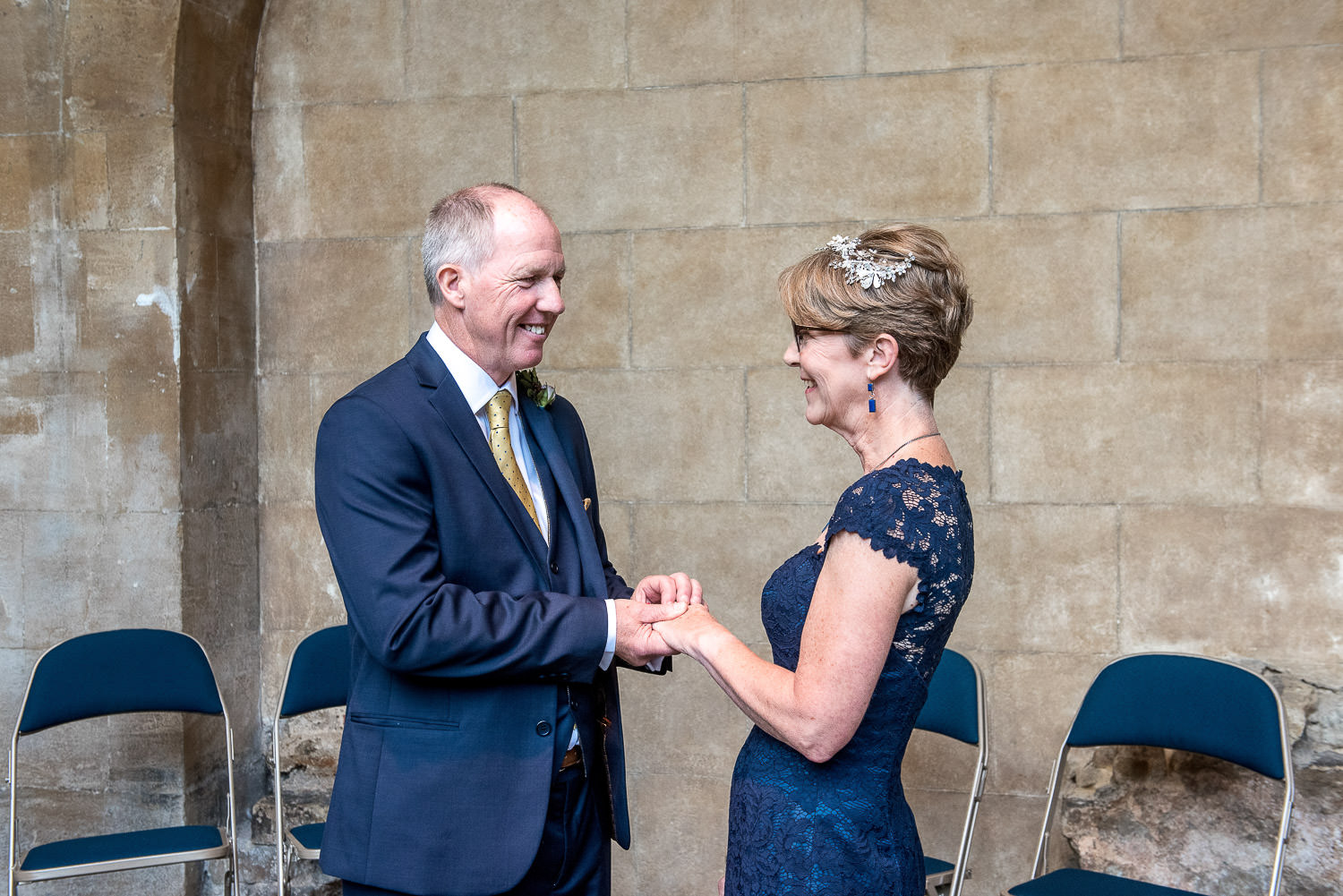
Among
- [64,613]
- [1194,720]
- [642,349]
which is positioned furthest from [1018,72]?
[64,613]

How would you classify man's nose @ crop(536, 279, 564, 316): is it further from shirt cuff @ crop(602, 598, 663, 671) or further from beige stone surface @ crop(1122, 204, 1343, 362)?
beige stone surface @ crop(1122, 204, 1343, 362)

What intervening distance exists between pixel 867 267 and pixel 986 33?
79.5 inches

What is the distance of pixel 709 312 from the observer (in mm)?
3666

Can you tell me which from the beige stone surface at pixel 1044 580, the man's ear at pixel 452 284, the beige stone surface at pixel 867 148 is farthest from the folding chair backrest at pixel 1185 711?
the man's ear at pixel 452 284

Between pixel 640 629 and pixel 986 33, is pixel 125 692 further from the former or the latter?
pixel 986 33

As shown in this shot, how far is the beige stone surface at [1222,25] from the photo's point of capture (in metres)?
3.28

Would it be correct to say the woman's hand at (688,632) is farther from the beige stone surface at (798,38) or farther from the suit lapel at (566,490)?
the beige stone surface at (798,38)

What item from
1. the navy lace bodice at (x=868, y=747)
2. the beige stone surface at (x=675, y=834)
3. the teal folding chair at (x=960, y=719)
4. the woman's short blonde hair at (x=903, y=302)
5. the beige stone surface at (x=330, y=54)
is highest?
the beige stone surface at (x=330, y=54)

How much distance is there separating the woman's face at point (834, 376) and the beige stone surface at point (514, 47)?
6.85 feet

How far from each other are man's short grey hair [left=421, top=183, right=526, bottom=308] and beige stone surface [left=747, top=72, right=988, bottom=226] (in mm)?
1663

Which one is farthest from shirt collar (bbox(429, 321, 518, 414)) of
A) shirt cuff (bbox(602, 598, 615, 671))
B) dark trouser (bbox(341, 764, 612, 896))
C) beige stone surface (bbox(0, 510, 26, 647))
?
beige stone surface (bbox(0, 510, 26, 647))

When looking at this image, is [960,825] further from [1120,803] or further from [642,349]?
[642,349]

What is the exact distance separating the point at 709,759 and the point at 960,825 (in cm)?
81

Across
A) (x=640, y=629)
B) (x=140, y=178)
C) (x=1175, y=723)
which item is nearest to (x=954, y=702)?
(x=1175, y=723)
